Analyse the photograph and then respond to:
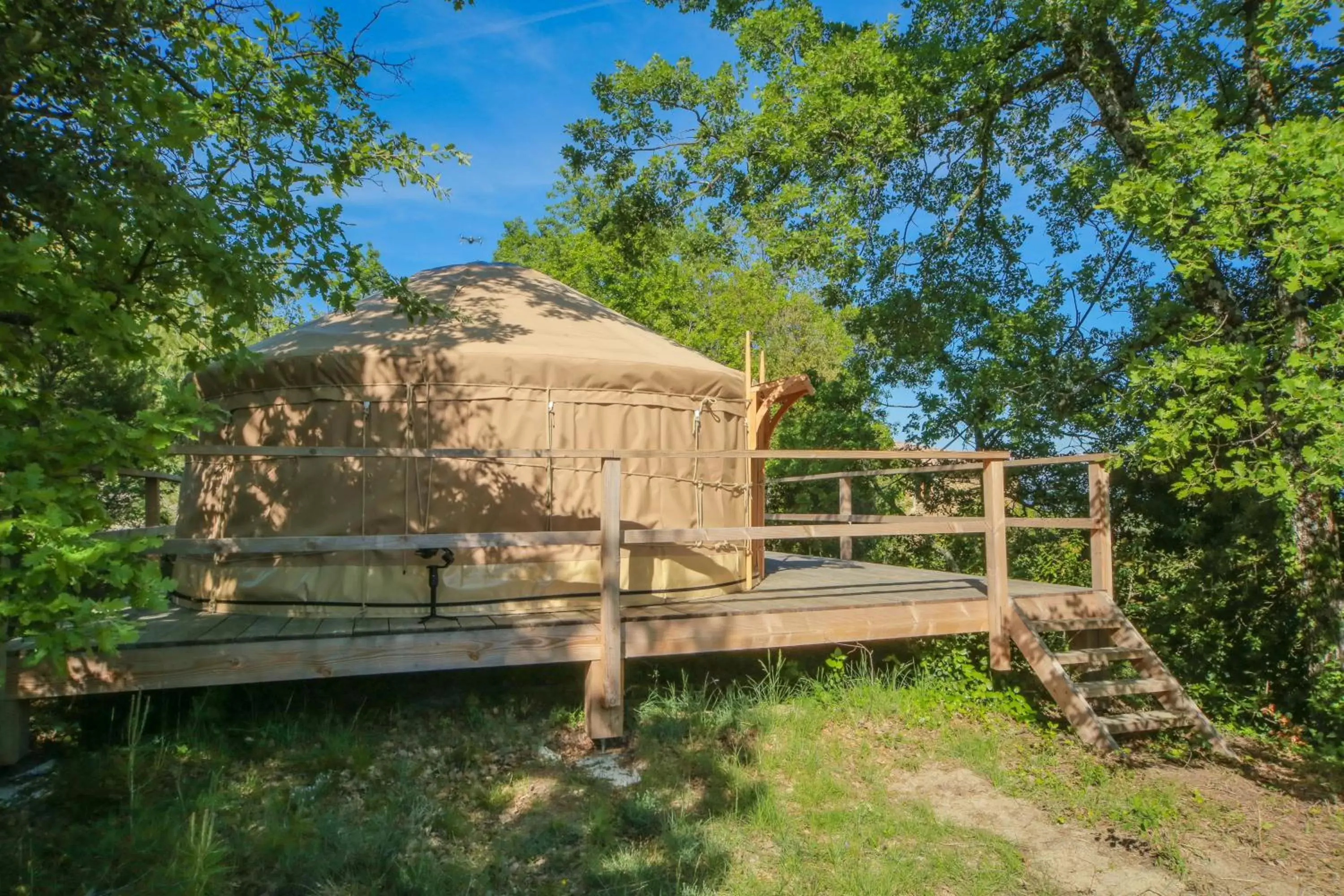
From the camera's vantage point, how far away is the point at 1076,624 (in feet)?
19.2

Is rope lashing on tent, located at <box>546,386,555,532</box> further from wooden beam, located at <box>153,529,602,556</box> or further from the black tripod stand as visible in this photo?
wooden beam, located at <box>153,529,602,556</box>

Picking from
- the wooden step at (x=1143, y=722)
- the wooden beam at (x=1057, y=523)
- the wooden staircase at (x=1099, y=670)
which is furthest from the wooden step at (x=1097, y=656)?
the wooden beam at (x=1057, y=523)

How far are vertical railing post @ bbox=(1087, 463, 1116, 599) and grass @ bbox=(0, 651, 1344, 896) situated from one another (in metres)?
1.11

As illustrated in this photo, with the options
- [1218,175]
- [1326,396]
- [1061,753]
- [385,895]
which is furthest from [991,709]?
[385,895]

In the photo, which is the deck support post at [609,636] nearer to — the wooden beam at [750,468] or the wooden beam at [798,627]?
the wooden beam at [798,627]

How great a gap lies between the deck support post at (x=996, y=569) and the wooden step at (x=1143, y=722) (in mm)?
666

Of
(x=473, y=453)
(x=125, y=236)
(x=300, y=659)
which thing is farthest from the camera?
(x=473, y=453)

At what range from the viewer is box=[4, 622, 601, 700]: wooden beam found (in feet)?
13.6

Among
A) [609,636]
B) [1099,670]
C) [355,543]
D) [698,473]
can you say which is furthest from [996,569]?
[355,543]

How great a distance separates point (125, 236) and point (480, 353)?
8.53ft

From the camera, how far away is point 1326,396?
4246mm

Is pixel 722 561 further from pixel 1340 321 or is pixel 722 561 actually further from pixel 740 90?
pixel 740 90

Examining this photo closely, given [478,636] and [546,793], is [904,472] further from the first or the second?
[546,793]

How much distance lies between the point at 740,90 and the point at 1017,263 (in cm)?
454
